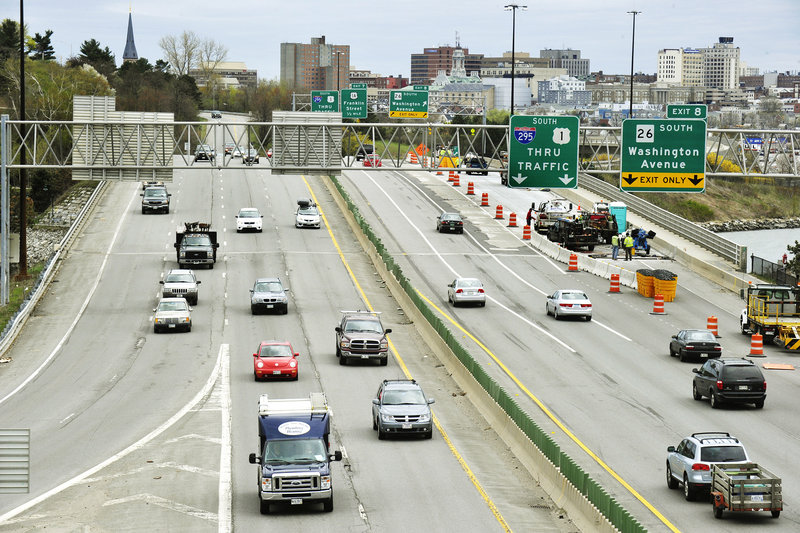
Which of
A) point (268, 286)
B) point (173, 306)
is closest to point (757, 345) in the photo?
point (268, 286)

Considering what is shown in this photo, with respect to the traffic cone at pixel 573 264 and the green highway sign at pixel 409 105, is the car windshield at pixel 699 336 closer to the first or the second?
the traffic cone at pixel 573 264

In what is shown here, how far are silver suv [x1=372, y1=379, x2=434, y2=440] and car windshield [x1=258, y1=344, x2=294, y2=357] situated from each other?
8929mm

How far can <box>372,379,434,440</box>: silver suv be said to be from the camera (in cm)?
3247

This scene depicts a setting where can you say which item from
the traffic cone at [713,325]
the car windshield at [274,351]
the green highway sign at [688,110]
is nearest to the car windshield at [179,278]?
the car windshield at [274,351]

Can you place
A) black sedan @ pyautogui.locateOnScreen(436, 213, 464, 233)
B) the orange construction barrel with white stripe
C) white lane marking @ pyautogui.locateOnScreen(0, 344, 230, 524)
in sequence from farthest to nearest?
1. black sedan @ pyautogui.locateOnScreen(436, 213, 464, 233)
2. the orange construction barrel with white stripe
3. white lane marking @ pyautogui.locateOnScreen(0, 344, 230, 524)

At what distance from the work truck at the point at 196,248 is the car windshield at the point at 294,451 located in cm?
4197

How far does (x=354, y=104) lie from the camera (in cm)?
10562

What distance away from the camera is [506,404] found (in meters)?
33.2

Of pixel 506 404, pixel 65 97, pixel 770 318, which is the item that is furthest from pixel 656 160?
pixel 65 97

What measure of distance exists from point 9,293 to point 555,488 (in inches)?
1642

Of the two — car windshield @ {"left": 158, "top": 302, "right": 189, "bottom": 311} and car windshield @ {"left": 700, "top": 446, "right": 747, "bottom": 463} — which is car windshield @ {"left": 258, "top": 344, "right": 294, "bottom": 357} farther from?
car windshield @ {"left": 700, "top": 446, "right": 747, "bottom": 463}

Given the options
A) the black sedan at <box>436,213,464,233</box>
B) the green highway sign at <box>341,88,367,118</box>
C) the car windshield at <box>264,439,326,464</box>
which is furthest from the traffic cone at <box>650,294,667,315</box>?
the green highway sign at <box>341,88,367,118</box>

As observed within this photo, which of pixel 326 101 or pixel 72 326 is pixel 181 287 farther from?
pixel 326 101

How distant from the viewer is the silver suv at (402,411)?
32.5 metres
